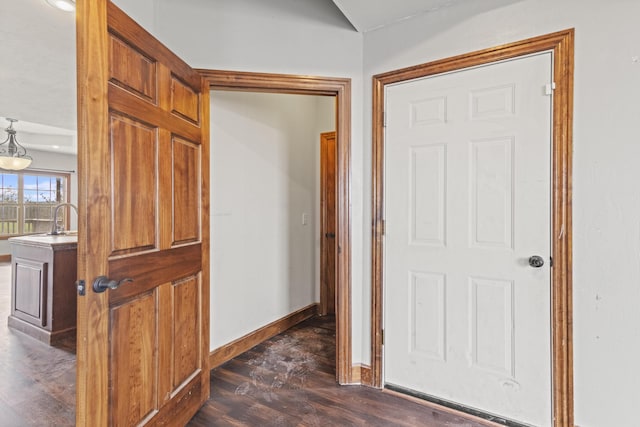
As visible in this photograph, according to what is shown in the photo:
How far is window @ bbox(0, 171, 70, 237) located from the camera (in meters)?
7.07

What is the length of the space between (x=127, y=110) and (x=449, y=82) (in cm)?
167

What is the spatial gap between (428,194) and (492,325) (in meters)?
0.81

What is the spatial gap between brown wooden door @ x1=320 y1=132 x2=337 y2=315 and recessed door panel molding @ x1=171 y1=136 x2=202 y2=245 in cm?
186

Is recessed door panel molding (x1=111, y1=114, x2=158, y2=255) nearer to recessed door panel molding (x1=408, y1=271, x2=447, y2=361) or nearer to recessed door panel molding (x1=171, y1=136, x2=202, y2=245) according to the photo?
recessed door panel molding (x1=171, y1=136, x2=202, y2=245)

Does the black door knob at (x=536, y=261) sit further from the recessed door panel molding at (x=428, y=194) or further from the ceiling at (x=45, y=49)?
the ceiling at (x=45, y=49)

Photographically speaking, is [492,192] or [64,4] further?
[64,4]

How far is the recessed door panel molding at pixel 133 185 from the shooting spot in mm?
1283

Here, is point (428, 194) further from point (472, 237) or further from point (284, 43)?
point (284, 43)

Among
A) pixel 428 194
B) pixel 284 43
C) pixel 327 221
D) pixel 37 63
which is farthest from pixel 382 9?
pixel 37 63

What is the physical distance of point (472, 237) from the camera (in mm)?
1836

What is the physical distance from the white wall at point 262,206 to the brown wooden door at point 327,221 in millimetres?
65

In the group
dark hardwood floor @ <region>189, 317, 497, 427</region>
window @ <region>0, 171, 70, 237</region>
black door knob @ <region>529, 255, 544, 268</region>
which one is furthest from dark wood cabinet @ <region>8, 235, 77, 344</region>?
window @ <region>0, 171, 70, 237</region>

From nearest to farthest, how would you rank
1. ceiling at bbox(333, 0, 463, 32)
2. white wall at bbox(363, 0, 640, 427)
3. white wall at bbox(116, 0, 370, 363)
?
white wall at bbox(363, 0, 640, 427), ceiling at bbox(333, 0, 463, 32), white wall at bbox(116, 0, 370, 363)

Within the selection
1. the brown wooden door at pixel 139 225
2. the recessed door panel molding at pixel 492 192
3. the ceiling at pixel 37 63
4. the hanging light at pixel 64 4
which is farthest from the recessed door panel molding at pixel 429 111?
the ceiling at pixel 37 63
